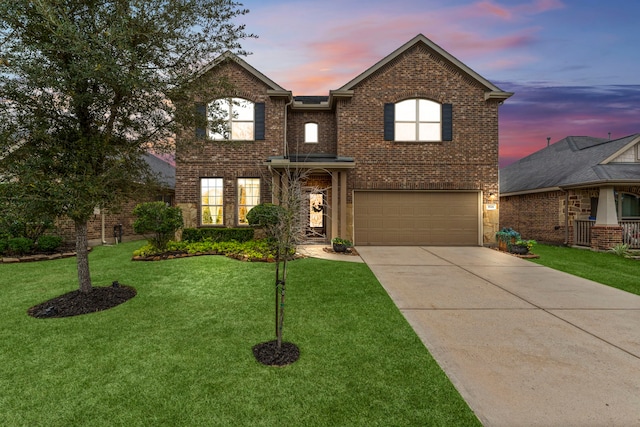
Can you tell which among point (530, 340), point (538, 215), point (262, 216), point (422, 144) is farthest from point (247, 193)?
point (538, 215)

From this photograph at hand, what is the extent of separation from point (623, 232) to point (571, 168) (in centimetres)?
386

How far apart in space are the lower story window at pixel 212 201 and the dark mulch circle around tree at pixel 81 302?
246 inches

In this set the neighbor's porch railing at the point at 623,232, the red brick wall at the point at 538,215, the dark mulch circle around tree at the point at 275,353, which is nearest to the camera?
the dark mulch circle around tree at the point at 275,353

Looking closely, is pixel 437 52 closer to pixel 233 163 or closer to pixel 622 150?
pixel 622 150

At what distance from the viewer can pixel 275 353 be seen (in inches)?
131

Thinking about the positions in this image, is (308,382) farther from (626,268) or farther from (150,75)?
(626,268)

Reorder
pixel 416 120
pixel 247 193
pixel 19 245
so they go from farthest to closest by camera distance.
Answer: pixel 416 120, pixel 247 193, pixel 19 245

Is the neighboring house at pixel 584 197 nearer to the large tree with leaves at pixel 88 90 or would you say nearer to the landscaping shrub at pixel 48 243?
the large tree with leaves at pixel 88 90

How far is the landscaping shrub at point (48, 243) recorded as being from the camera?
9.41 meters

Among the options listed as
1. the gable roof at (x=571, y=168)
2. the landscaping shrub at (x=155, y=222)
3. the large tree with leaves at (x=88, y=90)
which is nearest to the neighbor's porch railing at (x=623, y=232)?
the gable roof at (x=571, y=168)

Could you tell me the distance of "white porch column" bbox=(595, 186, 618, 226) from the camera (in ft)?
36.4

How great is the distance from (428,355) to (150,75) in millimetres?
6230

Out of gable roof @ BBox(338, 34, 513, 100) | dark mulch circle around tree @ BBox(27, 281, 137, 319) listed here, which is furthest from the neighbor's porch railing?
dark mulch circle around tree @ BBox(27, 281, 137, 319)

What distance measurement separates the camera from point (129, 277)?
6.67 m
